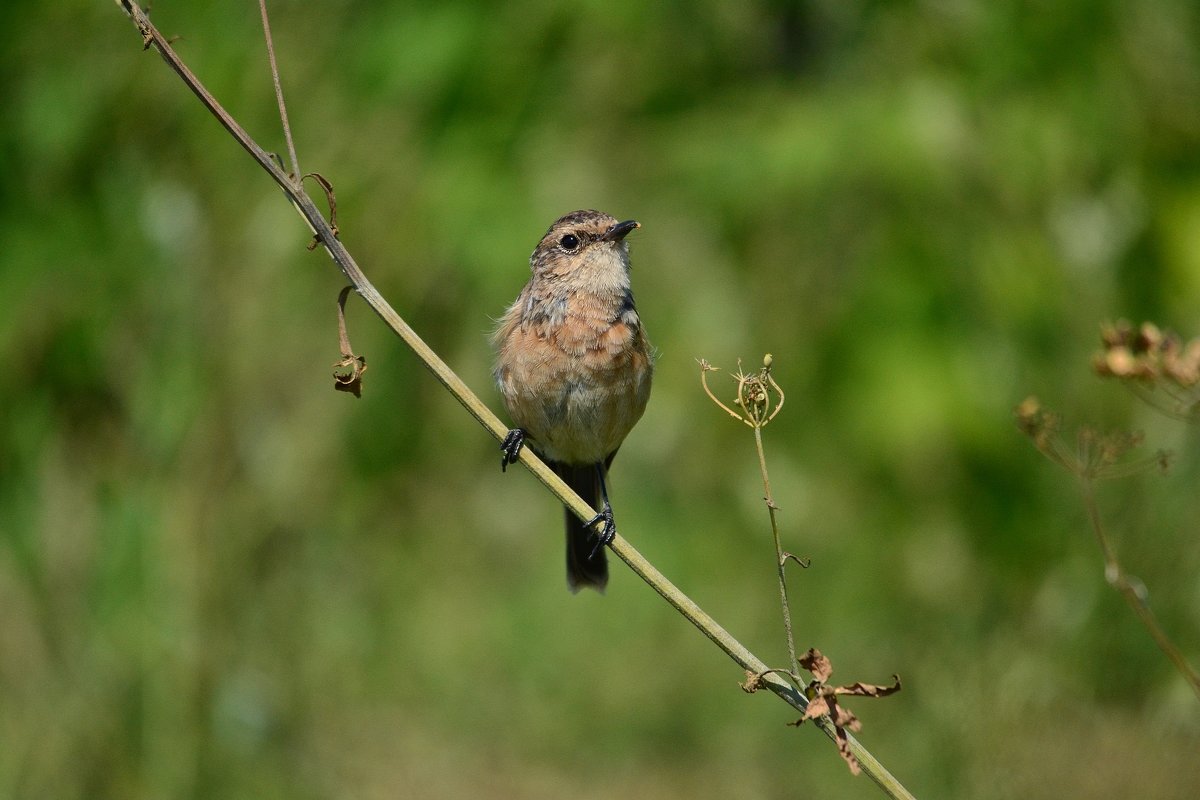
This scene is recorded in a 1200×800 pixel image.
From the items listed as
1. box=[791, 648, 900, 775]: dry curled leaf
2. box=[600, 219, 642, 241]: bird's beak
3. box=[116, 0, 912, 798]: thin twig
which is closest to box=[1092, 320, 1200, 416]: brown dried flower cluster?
box=[791, 648, 900, 775]: dry curled leaf

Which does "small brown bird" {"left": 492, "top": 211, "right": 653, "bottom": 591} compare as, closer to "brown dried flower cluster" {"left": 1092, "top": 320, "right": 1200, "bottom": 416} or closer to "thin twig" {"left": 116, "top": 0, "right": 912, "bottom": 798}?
"thin twig" {"left": 116, "top": 0, "right": 912, "bottom": 798}

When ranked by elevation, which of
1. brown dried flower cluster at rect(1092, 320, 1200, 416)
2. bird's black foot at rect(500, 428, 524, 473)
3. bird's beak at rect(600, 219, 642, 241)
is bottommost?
bird's black foot at rect(500, 428, 524, 473)

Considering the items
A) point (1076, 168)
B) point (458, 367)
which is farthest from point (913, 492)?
point (458, 367)

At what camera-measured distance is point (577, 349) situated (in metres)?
4.62

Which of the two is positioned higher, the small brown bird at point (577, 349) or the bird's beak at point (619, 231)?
the bird's beak at point (619, 231)

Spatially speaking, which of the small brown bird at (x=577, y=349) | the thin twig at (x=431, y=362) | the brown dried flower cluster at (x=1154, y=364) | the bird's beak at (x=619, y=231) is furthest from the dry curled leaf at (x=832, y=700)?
the bird's beak at (x=619, y=231)

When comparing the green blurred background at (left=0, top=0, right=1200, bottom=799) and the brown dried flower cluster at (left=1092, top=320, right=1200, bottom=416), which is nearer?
the brown dried flower cluster at (left=1092, top=320, right=1200, bottom=416)

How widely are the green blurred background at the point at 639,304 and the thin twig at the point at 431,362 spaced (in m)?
2.96

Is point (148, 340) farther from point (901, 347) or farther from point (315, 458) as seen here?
point (901, 347)

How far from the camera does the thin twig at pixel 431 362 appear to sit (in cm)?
203

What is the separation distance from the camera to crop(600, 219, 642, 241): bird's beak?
178 inches

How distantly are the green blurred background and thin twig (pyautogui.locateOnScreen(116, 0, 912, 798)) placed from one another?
2957 millimetres

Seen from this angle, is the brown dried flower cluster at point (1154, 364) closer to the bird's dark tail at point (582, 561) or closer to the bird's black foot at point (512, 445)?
the bird's black foot at point (512, 445)

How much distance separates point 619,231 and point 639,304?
81.0 inches
